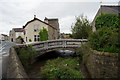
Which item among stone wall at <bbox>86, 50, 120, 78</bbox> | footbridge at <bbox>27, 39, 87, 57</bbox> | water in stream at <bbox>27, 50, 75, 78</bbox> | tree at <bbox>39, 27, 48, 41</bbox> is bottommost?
water in stream at <bbox>27, 50, 75, 78</bbox>

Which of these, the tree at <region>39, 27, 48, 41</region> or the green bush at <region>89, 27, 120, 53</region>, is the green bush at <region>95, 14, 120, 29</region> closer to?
the green bush at <region>89, 27, 120, 53</region>

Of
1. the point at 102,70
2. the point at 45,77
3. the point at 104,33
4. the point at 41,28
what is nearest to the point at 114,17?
the point at 104,33

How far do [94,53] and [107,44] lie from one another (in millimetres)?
1130

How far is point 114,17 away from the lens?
1697 centimetres

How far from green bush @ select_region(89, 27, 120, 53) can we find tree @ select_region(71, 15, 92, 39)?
15739mm

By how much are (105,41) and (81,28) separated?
59.3 feet

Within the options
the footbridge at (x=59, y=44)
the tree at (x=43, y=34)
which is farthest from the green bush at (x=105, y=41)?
the tree at (x=43, y=34)

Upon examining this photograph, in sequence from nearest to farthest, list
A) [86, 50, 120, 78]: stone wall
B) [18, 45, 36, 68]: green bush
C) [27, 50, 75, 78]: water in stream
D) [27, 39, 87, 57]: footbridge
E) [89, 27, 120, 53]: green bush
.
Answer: [86, 50, 120, 78]: stone wall < [89, 27, 120, 53]: green bush < [27, 50, 75, 78]: water in stream < [18, 45, 36, 68]: green bush < [27, 39, 87, 57]: footbridge

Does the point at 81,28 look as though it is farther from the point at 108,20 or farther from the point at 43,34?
the point at 43,34

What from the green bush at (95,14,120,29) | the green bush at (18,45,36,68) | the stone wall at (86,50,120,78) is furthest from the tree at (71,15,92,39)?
the stone wall at (86,50,120,78)

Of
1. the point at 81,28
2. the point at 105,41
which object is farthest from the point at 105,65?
the point at 81,28

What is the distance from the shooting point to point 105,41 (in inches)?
336

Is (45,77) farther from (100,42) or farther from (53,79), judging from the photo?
(100,42)

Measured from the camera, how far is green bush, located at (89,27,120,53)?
7583mm
